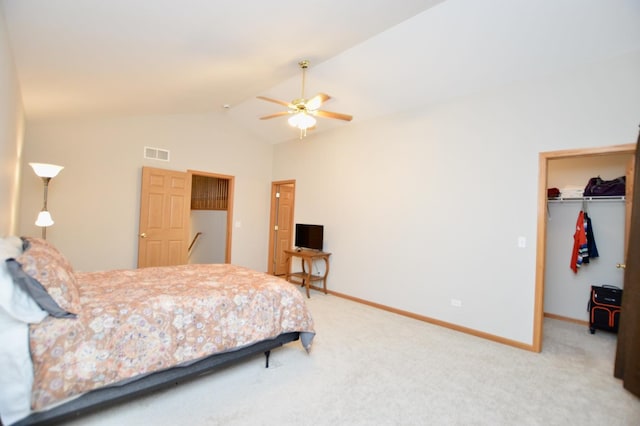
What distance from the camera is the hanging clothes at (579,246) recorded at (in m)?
4.02

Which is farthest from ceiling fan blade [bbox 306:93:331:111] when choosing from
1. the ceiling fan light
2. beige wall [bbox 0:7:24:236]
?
beige wall [bbox 0:7:24:236]

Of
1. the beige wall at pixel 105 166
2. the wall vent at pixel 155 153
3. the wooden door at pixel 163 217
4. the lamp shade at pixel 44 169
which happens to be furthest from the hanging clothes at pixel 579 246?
the lamp shade at pixel 44 169

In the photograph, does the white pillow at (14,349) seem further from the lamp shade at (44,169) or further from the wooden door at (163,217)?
the wooden door at (163,217)

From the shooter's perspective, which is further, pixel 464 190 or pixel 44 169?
pixel 464 190

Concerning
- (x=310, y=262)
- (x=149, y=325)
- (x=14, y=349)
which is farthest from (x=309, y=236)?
(x=14, y=349)

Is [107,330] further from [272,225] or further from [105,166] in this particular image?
[272,225]

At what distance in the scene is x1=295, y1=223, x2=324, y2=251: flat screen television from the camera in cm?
538

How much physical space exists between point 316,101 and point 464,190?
212 centimetres

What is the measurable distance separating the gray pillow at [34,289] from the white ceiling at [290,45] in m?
1.47

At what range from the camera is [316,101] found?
3135 mm

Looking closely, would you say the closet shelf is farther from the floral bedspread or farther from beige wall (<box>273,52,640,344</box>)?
the floral bedspread

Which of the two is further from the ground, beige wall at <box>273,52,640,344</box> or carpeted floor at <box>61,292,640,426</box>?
beige wall at <box>273,52,640,344</box>

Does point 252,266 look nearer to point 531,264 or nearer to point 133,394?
point 133,394

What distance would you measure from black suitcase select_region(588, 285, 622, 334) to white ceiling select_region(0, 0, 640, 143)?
2.75 metres
